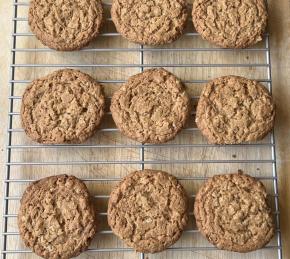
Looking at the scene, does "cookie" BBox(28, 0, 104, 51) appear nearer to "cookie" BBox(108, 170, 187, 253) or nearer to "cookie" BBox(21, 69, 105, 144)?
"cookie" BBox(21, 69, 105, 144)

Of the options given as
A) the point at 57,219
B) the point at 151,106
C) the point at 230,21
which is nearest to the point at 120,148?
the point at 151,106

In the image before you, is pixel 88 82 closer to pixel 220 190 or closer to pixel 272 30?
pixel 220 190

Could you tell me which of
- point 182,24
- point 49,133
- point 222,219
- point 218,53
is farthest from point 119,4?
point 222,219

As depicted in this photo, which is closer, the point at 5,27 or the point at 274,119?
the point at 274,119

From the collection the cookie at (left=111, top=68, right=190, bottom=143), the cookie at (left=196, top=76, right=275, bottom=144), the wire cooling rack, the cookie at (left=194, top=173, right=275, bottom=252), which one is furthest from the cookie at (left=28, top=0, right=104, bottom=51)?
the cookie at (left=194, top=173, right=275, bottom=252)

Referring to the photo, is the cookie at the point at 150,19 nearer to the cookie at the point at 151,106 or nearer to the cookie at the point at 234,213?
the cookie at the point at 151,106

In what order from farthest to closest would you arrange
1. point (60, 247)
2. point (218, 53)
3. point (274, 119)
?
point (218, 53), point (274, 119), point (60, 247)

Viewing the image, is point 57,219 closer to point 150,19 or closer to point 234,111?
point 234,111
